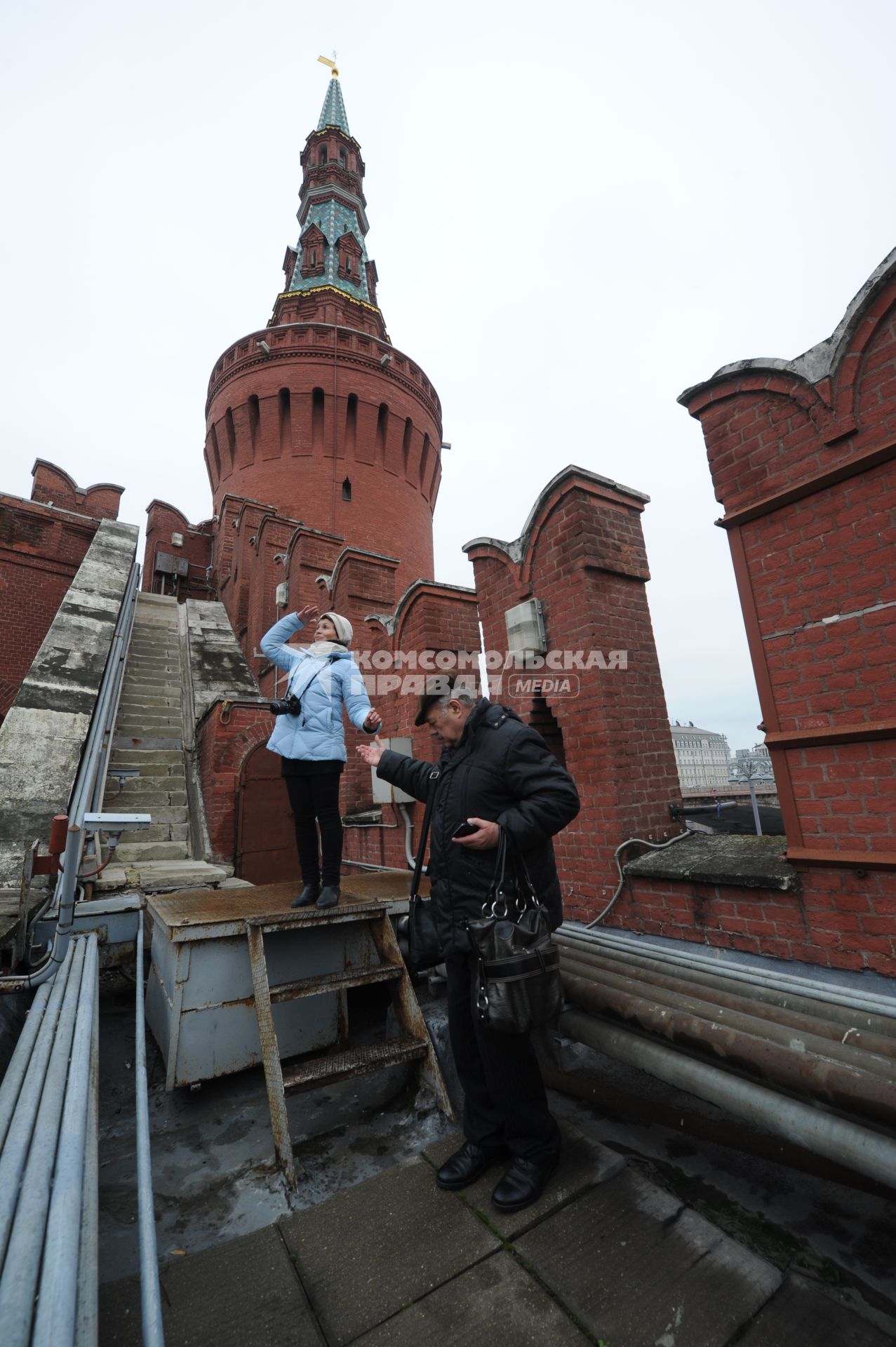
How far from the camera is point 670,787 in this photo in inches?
153

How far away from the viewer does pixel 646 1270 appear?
171 cm

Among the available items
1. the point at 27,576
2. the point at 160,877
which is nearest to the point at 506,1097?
the point at 160,877

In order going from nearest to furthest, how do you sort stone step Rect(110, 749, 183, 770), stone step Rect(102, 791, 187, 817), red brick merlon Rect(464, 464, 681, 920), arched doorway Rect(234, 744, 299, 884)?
red brick merlon Rect(464, 464, 681, 920), stone step Rect(102, 791, 187, 817), arched doorway Rect(234, 744, 299, 884), stone step Rect(110, 749, 183, 770)

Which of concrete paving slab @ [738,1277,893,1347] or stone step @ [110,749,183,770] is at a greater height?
stone step @ [110,749,183,770]

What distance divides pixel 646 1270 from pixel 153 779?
702 cm

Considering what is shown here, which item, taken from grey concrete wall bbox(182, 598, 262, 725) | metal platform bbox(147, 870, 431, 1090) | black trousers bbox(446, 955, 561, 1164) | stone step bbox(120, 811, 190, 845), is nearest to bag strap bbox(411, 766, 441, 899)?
black trousers bbox(446, 955, 561, 1164)

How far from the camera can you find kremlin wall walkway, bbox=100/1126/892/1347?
1547 millimetres

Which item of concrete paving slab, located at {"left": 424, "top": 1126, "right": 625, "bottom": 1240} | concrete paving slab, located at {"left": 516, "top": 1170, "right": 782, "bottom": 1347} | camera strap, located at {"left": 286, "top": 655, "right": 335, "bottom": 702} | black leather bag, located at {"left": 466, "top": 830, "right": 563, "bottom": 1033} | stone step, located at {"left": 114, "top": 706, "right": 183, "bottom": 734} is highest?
stone step, located at {"left": 114, "top": 706, "right": 183, "bottom": 734}

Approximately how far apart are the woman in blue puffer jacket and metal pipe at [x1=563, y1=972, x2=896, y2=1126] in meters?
1.56

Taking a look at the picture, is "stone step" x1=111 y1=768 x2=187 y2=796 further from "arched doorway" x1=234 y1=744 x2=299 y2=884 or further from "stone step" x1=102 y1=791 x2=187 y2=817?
"arched doorway" x1=234 y1=744 x2=299 y2=884

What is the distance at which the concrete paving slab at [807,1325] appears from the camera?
1474 millimetres

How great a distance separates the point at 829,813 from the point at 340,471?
18.5 metres

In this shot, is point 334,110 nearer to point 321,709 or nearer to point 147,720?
point 147,720

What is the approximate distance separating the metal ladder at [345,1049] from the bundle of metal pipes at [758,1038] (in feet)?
2.41
